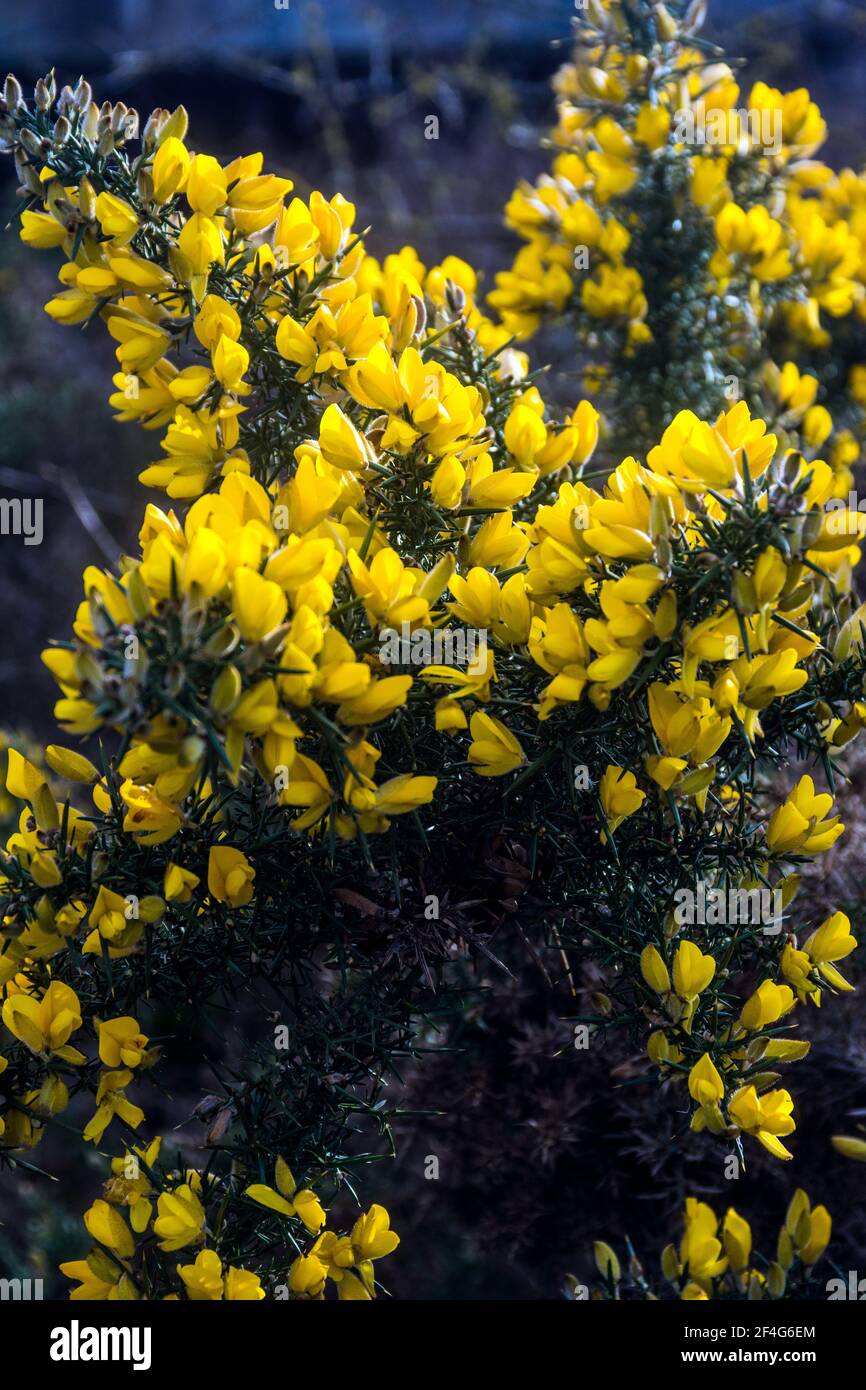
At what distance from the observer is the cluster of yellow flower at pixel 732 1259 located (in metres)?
1.21

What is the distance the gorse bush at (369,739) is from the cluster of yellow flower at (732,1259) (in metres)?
0.12

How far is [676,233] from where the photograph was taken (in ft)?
6.65

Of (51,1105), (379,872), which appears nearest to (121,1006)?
(51,1105)

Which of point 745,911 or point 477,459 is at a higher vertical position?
point 477,459

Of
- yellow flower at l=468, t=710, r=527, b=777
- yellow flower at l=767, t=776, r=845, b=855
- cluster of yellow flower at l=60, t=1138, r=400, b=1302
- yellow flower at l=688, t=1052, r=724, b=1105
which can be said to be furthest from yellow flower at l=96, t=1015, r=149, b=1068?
yellow flower at l=767, t=776, r=845, b=855

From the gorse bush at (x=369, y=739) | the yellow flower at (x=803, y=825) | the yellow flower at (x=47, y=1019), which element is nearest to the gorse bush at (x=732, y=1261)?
the gorse bush at (x=369, y=739)

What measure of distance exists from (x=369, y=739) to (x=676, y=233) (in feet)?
4.43

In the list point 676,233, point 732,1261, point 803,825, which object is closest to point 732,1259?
point 732,1261

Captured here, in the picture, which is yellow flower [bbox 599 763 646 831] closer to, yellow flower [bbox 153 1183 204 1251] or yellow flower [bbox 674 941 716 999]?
yellow flower [bbox 674 941 716 999]

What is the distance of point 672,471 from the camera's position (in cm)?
108

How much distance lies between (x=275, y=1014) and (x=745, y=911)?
51 centimetres

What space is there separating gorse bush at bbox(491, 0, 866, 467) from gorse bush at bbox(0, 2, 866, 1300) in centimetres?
74

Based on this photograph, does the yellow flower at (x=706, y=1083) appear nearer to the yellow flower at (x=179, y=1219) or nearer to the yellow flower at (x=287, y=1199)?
the yellow flower at (x=287, y=1199)

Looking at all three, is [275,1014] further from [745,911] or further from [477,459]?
[477,459]
